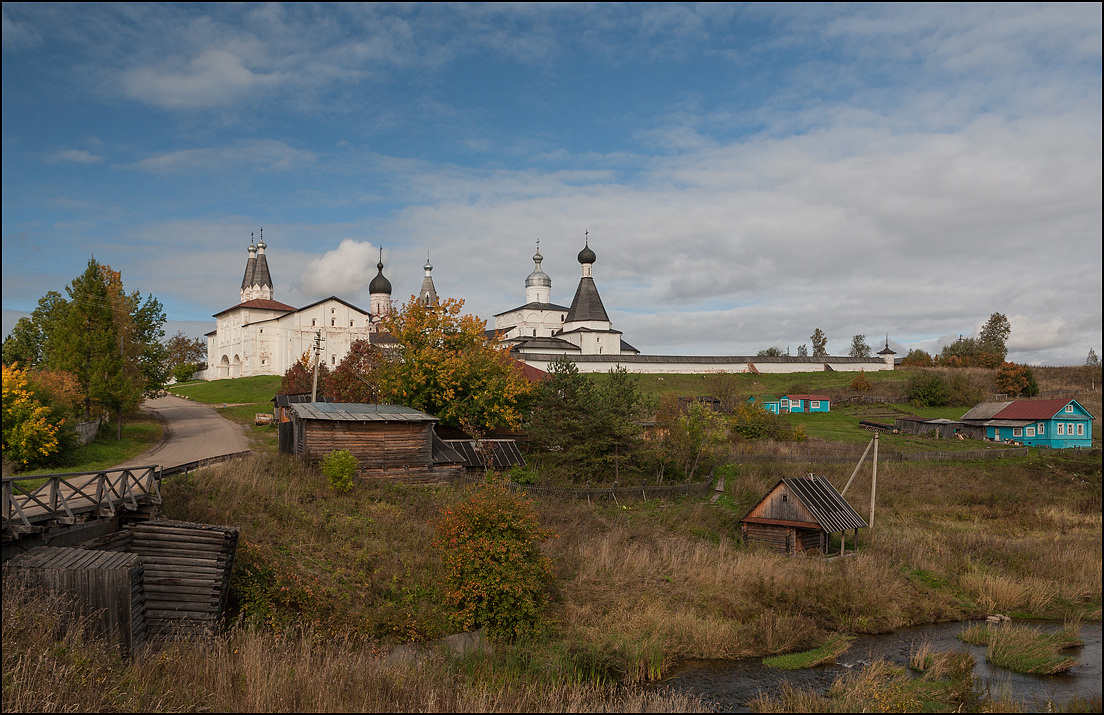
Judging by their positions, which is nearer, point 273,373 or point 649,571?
point 649,571

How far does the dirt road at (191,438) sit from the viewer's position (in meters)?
25.7

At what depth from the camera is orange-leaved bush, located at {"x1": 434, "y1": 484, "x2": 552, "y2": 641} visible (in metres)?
15.0

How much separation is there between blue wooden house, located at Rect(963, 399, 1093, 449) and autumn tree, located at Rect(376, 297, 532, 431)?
31481 mm

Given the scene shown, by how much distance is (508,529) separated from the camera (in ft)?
52.0

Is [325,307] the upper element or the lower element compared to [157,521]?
upper

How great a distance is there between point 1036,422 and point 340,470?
135 ft

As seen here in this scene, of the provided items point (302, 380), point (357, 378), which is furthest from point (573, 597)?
point (302, 380)

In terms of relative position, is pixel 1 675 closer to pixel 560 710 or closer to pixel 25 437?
pixel 560 710

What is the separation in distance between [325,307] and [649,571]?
69712mm

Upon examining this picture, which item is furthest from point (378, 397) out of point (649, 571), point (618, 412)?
point (649, 571)

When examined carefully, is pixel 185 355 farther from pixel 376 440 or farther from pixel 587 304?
pixel 376 440

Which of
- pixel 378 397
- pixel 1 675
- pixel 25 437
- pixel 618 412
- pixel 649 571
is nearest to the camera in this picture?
pixel 1 675

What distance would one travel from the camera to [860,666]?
14.2 meters

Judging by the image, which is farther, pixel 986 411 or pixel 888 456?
pixel 986 411
